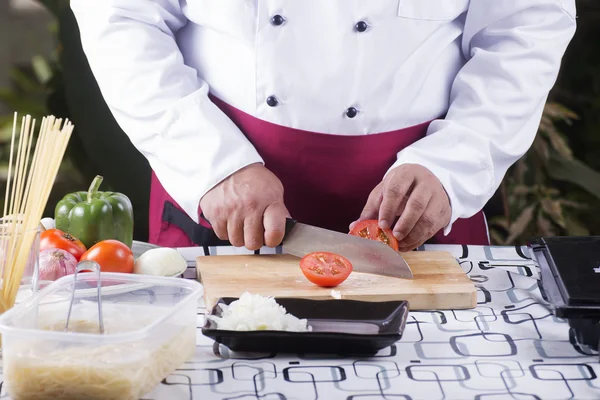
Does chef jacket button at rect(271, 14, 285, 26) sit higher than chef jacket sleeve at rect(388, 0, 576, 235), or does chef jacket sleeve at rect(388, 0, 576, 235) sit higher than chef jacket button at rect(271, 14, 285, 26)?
chef jacket button at rect(271, 14, 285, 26)

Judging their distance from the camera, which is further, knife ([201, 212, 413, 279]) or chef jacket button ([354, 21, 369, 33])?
chef jacket button ([354, 21, 369, 33])

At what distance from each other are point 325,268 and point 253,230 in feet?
0.67

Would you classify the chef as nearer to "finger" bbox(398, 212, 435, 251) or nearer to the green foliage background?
"finger" bbox(398, 212, 435, 251)

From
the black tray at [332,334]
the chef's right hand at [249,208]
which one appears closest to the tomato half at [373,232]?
the chef's right hand at [249,208]

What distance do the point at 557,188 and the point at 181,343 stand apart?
7.19ft

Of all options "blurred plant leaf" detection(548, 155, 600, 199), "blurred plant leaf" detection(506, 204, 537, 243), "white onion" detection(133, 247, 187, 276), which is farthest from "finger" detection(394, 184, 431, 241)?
"blurred plant leaf" detection(548, 155, 600, 199)

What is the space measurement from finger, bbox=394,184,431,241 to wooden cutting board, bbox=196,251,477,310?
0.04 metres

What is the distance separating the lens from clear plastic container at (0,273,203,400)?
2.93 ft

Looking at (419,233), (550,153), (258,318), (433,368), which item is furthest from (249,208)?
(550,153)

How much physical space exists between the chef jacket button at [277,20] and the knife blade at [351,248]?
37 centimetres

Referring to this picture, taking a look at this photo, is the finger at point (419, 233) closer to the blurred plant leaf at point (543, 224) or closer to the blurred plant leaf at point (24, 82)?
the blurred plant leaf at point (543, 224)

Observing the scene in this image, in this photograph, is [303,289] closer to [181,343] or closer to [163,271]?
[163,271]

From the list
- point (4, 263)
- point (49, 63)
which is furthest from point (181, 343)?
point (49, 63)

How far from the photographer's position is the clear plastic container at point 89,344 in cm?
89
